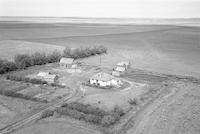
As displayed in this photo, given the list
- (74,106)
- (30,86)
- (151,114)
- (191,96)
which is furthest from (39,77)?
(191,96)

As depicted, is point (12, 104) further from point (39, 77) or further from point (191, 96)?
point (191, 96)

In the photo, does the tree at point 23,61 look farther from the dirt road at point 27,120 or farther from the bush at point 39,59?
the dirt road at point 27,120

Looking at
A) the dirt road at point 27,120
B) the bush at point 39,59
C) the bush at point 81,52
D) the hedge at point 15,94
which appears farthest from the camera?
the bush at point 81,52

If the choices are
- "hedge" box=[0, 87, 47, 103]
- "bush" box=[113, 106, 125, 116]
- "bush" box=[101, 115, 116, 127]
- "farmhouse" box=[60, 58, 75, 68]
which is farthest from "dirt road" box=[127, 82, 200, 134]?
"farmhouse" box=[60, 58, 75, 68]

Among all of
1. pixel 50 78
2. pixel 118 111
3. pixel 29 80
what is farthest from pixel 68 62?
pixel 118 111

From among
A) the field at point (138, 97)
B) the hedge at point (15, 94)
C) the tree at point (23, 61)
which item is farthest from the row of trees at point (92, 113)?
the tree at point (23, 61)

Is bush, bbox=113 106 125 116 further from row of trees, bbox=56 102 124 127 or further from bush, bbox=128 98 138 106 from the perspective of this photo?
bush, bbox=128 98 138 106

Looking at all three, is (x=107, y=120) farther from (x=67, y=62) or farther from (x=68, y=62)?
(x=67, y=62)

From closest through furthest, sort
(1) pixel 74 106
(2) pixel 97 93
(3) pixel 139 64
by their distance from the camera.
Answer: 1. (1) pixel 74 106
2. (2) pixel 97 93
3. (3) pixel 139 64
